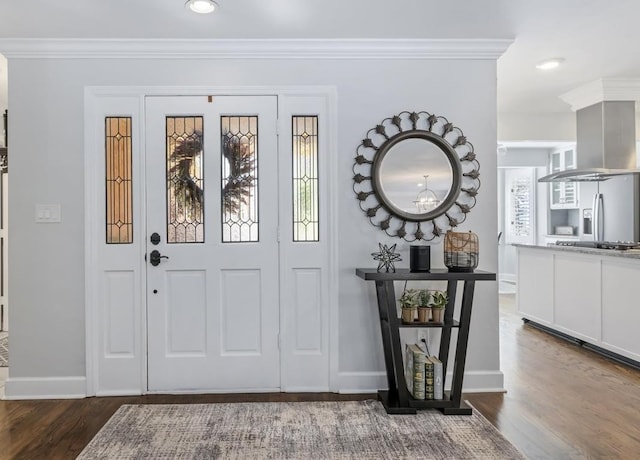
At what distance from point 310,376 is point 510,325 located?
302cm

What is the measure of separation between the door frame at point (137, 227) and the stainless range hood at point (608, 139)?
2.99 metres

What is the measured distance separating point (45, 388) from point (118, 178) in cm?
150

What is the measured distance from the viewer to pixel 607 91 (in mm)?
4414

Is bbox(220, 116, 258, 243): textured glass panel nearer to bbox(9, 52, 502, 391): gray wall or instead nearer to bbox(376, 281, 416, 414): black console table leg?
bbox(9, 52, 502, 391): gray wall

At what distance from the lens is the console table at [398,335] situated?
110 inches

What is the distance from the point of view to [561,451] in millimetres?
2365

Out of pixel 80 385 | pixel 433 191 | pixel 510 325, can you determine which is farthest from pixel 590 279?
pixel 80 385

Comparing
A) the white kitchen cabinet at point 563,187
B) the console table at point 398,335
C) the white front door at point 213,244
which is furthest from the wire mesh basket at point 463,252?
the white kitchen cabinet at point 563,187

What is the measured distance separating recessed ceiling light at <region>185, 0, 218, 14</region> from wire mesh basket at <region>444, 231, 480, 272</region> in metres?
1.97

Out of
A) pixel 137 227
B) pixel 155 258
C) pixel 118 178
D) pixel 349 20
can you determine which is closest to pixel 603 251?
pixel 349 20

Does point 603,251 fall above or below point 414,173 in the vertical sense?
below

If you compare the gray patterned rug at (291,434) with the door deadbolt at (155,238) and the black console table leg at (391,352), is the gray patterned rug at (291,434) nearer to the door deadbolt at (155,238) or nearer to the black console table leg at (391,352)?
the black console table leg at (391,352)

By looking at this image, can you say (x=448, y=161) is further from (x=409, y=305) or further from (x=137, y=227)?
(x=137, y=227)

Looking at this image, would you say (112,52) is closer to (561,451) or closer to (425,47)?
(425,47)
